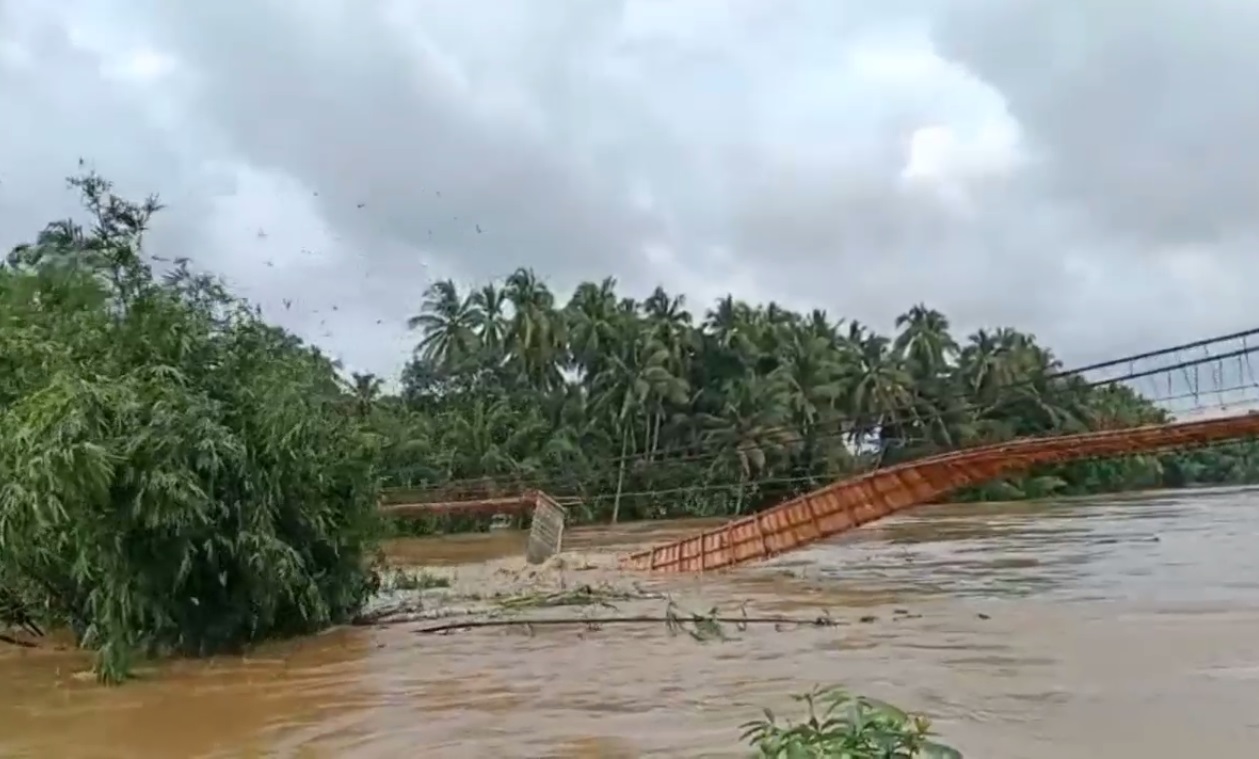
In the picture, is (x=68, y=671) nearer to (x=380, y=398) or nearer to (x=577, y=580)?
(x=380, y=398)

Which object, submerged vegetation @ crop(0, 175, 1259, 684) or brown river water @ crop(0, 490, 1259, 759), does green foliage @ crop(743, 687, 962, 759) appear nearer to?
brown river water @ crop(0, 490, 1259, 759)

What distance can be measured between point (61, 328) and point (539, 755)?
6.63 meters

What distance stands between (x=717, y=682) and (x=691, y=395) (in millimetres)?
40948

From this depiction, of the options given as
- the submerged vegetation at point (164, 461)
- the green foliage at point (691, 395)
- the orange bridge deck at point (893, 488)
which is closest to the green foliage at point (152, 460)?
the submerged vegetation at point (164, 461)

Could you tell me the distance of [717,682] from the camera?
884 cm

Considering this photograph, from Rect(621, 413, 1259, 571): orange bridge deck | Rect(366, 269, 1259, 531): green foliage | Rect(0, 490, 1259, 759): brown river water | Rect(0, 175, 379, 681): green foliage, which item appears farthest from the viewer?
Rect(366, 269, 1259, 531): green foliage

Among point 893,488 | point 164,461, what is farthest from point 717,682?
point 893,488

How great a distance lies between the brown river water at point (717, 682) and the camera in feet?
23.5

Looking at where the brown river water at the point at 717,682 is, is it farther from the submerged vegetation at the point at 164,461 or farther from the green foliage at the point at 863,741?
the green foliage at the point at 863,741

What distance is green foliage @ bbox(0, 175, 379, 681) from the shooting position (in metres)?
9.67

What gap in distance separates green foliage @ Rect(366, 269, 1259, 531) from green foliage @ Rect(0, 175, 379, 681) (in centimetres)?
2997

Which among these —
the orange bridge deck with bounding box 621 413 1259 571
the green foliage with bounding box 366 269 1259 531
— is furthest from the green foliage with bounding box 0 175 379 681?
the green foliage with bounding box 366 269 1259 531

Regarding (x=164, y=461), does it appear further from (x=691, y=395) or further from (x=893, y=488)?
(x=691, y=395)

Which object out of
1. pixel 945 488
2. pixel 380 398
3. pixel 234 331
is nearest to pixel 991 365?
pixel 945 488
